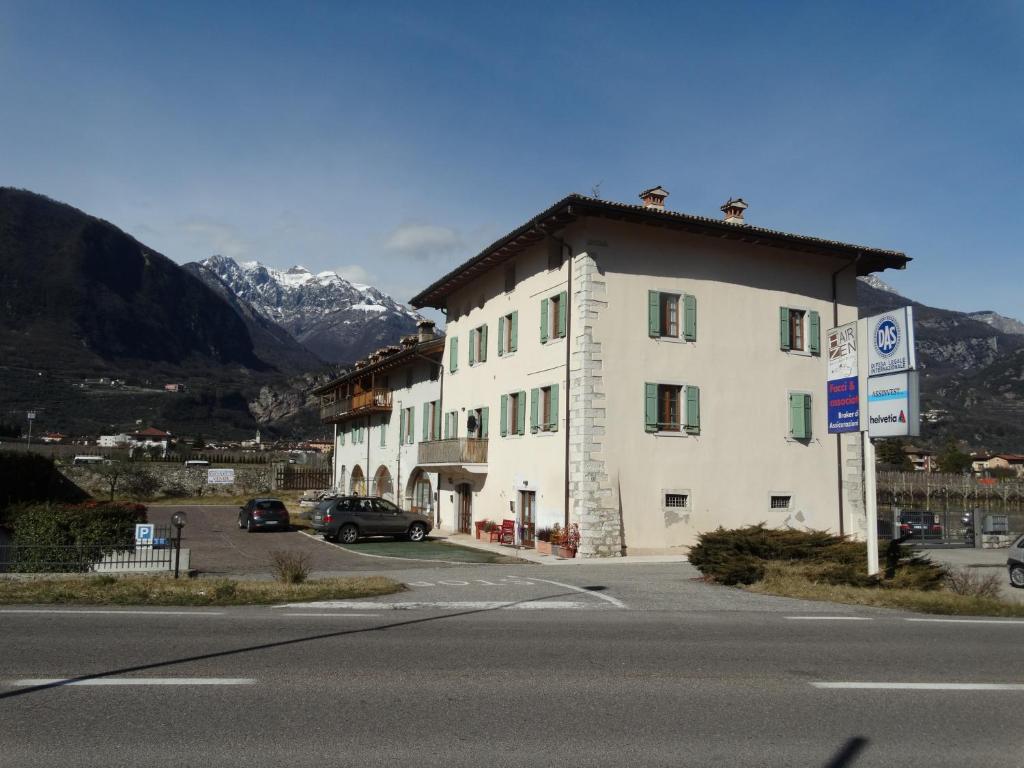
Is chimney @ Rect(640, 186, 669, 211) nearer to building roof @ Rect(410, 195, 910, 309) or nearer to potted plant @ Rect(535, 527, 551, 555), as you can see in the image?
building roof @ Rect(410, 195, 910, 309)

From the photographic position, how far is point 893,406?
1402 cm

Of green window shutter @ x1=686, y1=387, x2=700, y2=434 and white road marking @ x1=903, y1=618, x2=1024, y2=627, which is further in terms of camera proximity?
green window shutter @ x1=686, y1=387, x2=700, y2=434

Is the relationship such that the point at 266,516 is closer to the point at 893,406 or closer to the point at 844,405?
the point at 844,405

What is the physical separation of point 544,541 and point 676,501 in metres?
4.00

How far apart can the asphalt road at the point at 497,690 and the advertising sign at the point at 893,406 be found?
357 cm

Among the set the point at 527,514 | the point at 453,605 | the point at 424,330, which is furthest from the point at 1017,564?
the point at 424,330

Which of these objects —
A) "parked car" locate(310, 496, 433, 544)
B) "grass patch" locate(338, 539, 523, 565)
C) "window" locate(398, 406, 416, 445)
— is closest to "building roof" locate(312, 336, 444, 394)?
"window" locate(398, 406, 416, 445)

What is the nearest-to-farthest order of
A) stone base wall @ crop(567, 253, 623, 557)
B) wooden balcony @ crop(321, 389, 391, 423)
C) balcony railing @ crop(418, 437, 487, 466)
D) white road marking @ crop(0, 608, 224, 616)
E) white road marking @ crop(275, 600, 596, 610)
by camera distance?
white road marking @ crop(0, 608, 224, 616) < white road marking @ crop(275, 600, 596, 610) < stone base wall @ crop(567, 253, 623, 557) < balcony railing @ crop(418, 437, 487, 466) < wooden balcony @ crop(321, 389, 391, 423)

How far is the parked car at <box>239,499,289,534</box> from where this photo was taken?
108 feet

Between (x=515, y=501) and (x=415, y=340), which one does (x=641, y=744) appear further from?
(x=415, y=340)

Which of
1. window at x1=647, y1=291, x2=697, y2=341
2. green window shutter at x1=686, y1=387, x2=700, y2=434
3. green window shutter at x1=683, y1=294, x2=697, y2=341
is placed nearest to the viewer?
green window shutter at x1=686, y1=387, x2=700, y2=434

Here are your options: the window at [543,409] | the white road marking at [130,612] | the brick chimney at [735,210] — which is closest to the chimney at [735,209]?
the brick chimney at [735,210]

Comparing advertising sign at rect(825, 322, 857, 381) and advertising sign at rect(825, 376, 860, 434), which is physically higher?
advertising sign at rect(825, 322, 857, 381)

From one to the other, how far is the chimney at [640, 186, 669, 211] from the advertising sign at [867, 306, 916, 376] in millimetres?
13634
